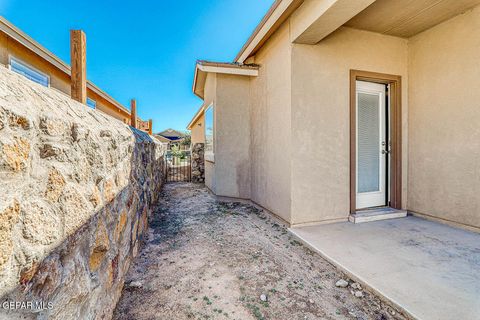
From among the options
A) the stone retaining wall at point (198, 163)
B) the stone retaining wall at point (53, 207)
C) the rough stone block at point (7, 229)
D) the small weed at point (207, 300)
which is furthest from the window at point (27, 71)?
the small weed at point (207, 300)

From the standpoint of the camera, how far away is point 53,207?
3.78ft

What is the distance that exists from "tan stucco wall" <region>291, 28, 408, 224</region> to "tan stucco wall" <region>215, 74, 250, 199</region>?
2.22 meters

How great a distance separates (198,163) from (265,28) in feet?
20.4

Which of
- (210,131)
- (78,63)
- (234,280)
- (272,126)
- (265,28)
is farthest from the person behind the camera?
(210,131)

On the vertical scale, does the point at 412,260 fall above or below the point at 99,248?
below

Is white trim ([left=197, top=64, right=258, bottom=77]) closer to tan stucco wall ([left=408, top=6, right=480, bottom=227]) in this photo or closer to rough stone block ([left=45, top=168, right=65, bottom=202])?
tan stucco wall ([left=408, top=6, right=480, bottom=227])

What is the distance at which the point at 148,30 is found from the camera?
1325 cm

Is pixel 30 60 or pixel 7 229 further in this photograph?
pixel 30 60

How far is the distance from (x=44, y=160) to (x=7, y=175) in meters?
0.29

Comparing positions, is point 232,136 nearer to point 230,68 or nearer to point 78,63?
point 230,68

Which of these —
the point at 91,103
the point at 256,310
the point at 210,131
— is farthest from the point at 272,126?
the point at 91,103

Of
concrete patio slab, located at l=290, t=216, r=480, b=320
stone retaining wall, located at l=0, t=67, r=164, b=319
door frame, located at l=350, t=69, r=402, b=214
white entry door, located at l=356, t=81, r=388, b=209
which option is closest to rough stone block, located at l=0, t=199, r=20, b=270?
stone retaining wall, located at l=0, t=67, r=164, b=319

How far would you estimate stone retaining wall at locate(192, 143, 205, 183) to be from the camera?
9.26 meters

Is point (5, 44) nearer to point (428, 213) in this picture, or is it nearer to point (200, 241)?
point (200, 241)
